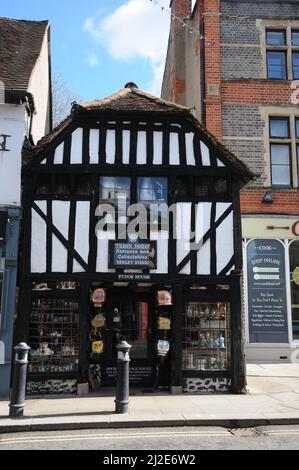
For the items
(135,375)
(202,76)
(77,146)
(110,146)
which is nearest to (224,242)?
(110,146)

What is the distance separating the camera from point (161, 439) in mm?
6180

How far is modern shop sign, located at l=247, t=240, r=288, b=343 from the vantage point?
1319 cm

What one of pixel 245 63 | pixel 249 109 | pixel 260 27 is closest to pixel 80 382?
pixel 249 109

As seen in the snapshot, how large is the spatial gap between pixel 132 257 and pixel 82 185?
6.32 ft

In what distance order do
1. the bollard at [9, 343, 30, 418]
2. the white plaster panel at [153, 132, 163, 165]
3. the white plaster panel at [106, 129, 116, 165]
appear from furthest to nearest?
the white plaster panel at [153, 132, 163, 165], the white plaster panel at [106, 129, 116, 165], the bollard at [9, 343, 30, 418]

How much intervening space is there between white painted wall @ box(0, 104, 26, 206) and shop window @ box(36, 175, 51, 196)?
1.29 feet

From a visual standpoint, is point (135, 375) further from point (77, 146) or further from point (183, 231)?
point (77, 146)

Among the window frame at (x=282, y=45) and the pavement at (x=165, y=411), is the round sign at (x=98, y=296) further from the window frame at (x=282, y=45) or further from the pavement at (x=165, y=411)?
the window frame at (x=282, y=45)

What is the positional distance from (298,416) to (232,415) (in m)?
1.01

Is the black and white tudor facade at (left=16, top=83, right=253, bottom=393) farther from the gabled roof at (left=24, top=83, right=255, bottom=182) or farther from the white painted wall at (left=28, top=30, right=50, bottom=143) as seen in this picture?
the white painted wall at (left=28, top=30, right=50, bottom=143)

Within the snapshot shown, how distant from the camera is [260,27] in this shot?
584 inches

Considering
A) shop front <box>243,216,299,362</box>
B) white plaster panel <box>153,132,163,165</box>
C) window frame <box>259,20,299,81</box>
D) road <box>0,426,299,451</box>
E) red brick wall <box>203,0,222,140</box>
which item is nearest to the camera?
road <box>0,426,299,451</box>

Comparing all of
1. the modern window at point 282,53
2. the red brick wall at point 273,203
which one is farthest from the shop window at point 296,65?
the red brick wall at point 273,203

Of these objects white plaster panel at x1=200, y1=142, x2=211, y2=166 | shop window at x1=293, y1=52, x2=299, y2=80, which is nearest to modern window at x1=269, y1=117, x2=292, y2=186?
shop window at x1=293, y1=52, x2=299, y2=80
